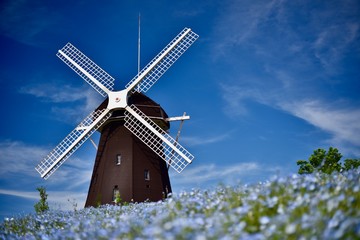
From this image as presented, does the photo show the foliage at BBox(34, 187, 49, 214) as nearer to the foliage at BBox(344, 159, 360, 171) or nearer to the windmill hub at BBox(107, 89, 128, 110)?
the windmill hub at BBox(107, 89, 128, 110)

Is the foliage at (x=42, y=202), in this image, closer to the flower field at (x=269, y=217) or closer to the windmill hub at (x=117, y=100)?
the windmill hub at (x=117, y=100)

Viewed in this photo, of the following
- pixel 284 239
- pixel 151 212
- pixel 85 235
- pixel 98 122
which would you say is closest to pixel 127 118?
pixel 98 122

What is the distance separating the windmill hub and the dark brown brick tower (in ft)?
1.79

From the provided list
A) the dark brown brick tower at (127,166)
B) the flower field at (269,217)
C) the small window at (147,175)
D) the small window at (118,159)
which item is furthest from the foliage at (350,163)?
the flower field at (269,217)

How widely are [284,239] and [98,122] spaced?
815 inches

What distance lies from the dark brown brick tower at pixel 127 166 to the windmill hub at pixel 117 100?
545 millimetres

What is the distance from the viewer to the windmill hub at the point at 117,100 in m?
23.0

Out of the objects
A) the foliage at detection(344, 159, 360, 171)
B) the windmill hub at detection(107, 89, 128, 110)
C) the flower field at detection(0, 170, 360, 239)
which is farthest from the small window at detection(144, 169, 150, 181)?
the foliage at detection(344, 159, 360, 171)

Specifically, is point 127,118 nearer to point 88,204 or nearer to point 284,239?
point 88,204

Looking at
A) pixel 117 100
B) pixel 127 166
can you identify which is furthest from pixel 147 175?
pixel 117 100

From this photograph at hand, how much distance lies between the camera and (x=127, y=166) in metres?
22.0

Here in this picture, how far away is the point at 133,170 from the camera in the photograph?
859 inches

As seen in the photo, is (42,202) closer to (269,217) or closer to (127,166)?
(127,166)

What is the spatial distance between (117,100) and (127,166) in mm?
4472
